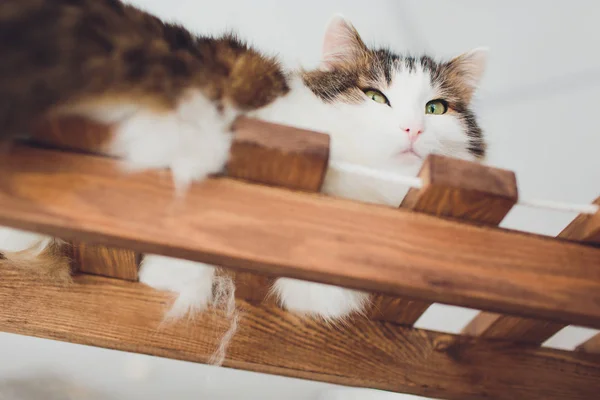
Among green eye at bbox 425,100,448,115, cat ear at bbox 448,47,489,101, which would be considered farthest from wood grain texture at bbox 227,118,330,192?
cat ear at bbox 448,47,489,101

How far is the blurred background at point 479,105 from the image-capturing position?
56.2 inches

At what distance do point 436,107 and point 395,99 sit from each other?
0.11 meters

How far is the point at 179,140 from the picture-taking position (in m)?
0.57

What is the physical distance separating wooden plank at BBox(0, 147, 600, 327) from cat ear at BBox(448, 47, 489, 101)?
59 centimetres

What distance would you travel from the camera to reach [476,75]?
1133 mm

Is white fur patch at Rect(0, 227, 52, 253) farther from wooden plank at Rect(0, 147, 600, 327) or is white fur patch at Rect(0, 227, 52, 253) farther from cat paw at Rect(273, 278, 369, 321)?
cat paw at Rect(273, 278, 369, 321)

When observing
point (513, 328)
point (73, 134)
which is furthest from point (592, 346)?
point (73, 134)

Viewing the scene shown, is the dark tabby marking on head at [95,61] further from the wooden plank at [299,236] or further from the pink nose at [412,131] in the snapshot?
the pink nose at [412,131]

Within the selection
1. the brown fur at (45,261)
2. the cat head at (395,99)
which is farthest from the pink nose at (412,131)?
the brown fur at (45,261)

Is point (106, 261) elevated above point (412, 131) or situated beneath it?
situated beneath

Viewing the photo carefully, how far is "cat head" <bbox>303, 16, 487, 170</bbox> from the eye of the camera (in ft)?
2.83

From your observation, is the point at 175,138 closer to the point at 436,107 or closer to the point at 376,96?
the point at 376,96

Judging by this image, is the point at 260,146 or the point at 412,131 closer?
the point at 260,146

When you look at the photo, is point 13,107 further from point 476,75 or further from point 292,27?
point 292,27
